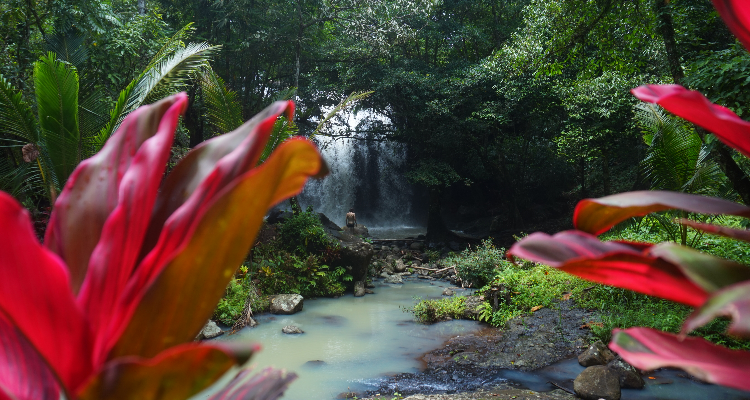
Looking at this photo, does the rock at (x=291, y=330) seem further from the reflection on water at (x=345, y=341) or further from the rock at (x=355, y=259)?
the rock at (x=355, y=259)

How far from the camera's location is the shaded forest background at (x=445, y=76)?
6.38 meters

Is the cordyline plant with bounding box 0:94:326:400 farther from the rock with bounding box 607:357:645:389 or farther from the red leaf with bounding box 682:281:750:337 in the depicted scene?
the rock with bounding box 607:357:645:389

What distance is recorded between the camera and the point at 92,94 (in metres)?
6.02

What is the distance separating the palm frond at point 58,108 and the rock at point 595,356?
20.0ft

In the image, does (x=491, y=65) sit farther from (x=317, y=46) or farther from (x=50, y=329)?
(x=50, y=329)

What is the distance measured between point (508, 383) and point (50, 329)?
15.5 ft

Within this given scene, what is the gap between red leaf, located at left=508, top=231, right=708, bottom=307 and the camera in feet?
1.54

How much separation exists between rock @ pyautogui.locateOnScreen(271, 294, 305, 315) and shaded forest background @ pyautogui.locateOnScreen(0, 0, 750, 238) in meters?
3.16

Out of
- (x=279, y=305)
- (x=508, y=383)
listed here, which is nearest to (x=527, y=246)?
(x=508, y=383)

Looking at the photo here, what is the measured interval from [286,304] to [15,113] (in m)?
4.61

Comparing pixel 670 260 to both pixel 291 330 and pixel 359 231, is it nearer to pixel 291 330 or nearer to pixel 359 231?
pixel 291 330

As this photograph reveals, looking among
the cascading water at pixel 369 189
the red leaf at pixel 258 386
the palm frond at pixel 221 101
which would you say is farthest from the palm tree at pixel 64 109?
the cascading water at pixel 369 189

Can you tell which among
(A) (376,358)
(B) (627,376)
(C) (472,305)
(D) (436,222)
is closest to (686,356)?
(B) (627,376)

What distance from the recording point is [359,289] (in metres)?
9.24
